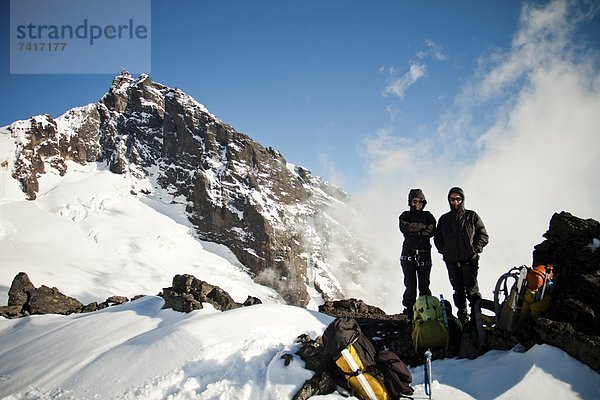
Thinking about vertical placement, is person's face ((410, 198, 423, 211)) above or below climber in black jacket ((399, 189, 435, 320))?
above

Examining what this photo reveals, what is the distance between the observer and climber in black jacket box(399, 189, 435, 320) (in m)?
6.64

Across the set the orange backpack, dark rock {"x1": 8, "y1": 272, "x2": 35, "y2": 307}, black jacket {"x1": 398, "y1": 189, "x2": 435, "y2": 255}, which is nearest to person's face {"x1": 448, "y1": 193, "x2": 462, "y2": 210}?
black jacket {"x1": 398, "y1": 189, "x2": 435, "y2": 255}

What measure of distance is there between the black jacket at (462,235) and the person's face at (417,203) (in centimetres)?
62

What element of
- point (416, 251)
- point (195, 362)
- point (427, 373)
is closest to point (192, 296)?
point (195, 362)

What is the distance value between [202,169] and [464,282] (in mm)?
92181

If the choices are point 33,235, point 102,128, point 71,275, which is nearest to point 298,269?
point 71,275

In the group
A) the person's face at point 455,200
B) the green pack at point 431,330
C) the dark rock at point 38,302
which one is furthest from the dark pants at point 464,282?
the dark rock at point 38,302

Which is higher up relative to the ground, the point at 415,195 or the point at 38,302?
the point at 415,195

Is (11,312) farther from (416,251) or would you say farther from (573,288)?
(573,288)

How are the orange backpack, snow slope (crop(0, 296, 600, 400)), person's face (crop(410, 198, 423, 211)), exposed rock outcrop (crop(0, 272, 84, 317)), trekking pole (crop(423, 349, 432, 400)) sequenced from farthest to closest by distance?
exposed rock outcrop (crop(0, 272, 84, 317)), person's face (crop(410, 198, 423, 211)), the orange backpack, snow slope (crop(0, 296, 600, 400)), trekking pole (crop(423, 349, 432, 400))

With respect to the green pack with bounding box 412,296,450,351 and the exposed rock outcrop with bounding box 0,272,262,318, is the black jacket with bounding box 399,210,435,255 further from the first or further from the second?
the exposed rock outcrop with bounding box 0,272,262,318

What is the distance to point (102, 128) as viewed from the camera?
97.0 meters

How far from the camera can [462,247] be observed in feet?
19.7

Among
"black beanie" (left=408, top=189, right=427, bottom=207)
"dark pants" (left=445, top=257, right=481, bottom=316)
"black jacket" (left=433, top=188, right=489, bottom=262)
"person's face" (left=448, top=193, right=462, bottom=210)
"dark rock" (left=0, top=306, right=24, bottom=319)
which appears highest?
"black beanie" (left=408, top=189, right=427, bottom=207)
